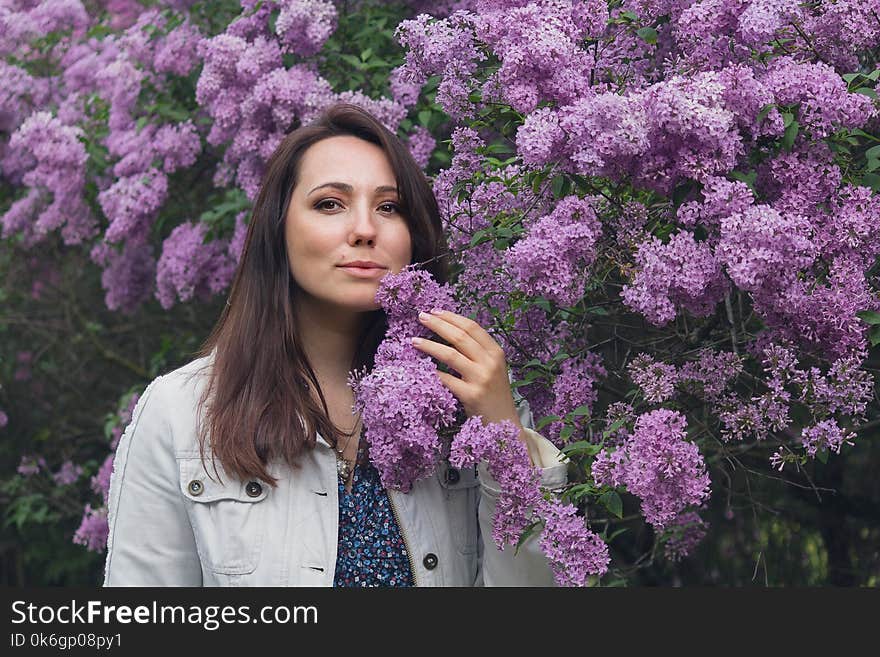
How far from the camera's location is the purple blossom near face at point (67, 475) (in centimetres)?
533

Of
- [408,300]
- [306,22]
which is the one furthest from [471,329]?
[306,22]

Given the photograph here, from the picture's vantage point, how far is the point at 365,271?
89.0 inches

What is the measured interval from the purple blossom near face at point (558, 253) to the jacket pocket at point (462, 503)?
1.59 ft

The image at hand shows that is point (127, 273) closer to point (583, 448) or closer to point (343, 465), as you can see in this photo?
point (343, 465)

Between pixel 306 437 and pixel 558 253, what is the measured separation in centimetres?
65

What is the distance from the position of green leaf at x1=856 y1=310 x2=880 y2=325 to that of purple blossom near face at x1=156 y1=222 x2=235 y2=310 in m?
2.61

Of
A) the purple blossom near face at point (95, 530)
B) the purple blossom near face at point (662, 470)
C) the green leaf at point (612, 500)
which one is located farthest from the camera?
the purple blossom near face at point (95, 530)

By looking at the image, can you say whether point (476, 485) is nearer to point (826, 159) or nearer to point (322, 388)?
point (322, 388)

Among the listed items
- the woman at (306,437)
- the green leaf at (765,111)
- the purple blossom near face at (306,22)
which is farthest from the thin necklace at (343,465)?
the purple blossom near face at (306,22)

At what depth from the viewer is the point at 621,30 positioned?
2.47 meters

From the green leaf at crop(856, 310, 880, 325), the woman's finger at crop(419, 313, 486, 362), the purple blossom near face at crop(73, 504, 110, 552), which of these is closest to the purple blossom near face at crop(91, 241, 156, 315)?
the purple blossom near face at crop(73, 504, 110, 552)

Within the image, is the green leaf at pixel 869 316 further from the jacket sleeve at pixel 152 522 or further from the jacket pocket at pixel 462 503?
the jacket sleeve at pixel 152 522

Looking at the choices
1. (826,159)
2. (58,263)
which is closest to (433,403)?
(826,159)

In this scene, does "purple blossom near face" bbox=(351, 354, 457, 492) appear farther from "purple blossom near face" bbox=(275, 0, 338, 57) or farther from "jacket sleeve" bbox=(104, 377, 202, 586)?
"purple blossom near face" bbox=(275, 0, 338, 57)
